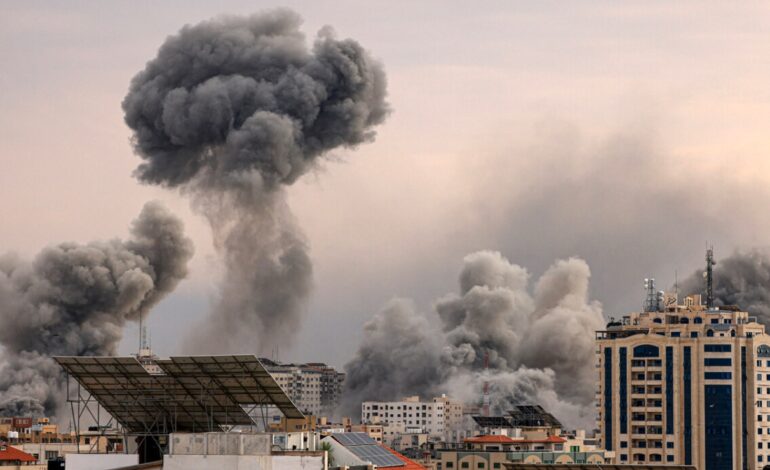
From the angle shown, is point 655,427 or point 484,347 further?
point 484,347

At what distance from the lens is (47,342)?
496 feet

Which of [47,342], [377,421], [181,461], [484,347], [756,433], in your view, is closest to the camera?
[181,461]

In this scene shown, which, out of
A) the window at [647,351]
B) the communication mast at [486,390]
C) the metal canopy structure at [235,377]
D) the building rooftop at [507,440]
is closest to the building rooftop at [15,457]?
the metal canopy structure at [235,377]

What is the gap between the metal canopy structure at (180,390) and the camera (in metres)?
57.8

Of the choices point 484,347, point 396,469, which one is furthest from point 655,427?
point 396,469

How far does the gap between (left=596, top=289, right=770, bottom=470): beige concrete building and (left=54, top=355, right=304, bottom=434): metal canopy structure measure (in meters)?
77.3

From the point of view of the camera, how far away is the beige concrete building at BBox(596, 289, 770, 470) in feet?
445

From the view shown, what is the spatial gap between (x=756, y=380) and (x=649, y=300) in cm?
1943

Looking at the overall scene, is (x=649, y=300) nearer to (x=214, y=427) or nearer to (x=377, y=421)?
(x=377, y=421)

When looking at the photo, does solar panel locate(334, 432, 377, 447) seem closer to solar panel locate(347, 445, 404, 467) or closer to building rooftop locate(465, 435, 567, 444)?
solar panel locate(347, 445, 404, 467)

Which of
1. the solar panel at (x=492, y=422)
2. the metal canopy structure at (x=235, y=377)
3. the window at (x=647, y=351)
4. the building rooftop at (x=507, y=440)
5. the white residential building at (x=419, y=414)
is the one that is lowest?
the building rooftop at (x=507, y=440)

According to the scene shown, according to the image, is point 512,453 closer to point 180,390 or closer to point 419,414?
point 180,390

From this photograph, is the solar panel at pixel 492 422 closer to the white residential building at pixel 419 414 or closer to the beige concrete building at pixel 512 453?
the white residential building at pixel 419 414

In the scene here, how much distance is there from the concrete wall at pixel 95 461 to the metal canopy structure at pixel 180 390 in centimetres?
343
